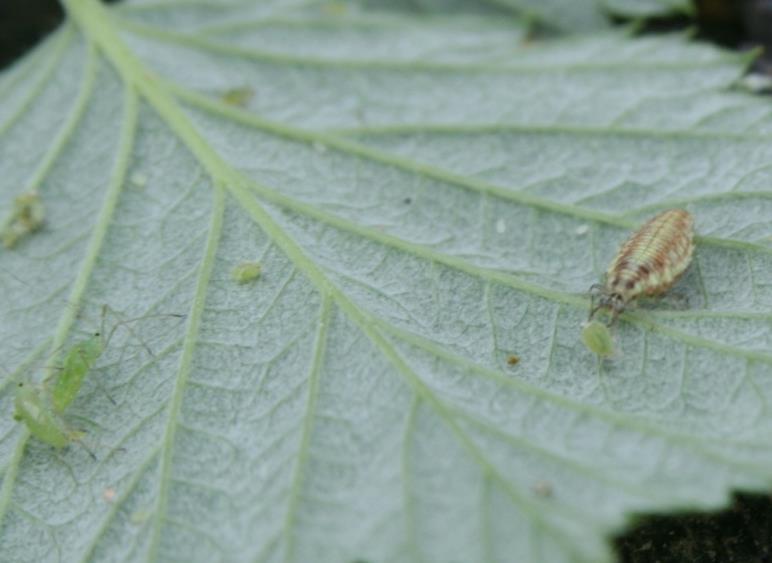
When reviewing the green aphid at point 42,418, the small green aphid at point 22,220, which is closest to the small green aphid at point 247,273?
the green aphid at point 42,418

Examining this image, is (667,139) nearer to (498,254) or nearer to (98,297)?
(498,254)

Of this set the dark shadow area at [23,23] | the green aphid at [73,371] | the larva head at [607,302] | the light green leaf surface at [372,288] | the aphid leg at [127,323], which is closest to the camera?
the light green leaf surface at [372,288]

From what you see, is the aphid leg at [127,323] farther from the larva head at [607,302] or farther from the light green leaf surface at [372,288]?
the larva head at [607,302]

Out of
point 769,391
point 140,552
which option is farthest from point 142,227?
point 769,391

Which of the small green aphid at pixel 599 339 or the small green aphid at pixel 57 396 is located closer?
the small green aphid at pixel 599 339

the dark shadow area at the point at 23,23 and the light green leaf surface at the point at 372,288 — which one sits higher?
the dark shadow area at the point at 23,23

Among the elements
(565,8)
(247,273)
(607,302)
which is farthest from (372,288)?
(565,8)
